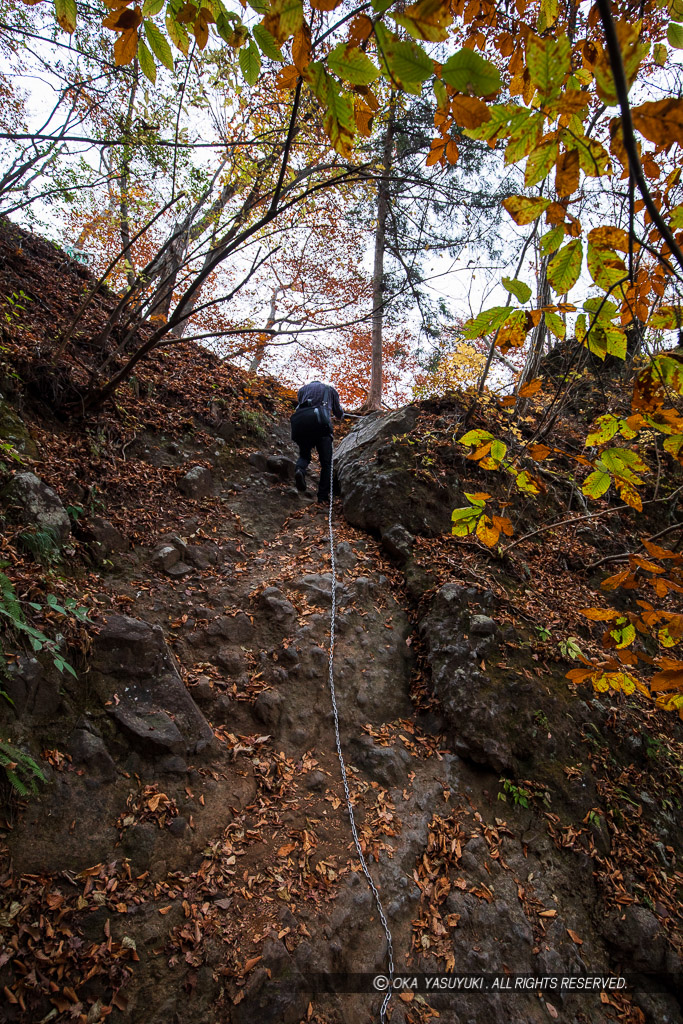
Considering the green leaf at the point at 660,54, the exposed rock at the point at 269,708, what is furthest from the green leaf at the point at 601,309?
the exposed rock at the point at 269,708

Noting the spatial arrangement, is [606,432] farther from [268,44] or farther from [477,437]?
[268,44]

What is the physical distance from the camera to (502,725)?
366cm

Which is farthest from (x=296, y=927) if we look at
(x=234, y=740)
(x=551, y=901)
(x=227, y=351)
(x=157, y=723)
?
(x=227, y=351)

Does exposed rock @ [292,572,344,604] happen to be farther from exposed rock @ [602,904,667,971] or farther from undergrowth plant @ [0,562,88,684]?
exposed rock @ [602,904,667,971]

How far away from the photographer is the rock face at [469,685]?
11.8 feet

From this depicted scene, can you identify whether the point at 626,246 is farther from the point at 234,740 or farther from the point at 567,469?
the point at 567,469

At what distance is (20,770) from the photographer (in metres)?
2.30

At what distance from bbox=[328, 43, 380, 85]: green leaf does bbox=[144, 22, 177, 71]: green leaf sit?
25.4 inches

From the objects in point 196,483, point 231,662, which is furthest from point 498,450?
point 196,483

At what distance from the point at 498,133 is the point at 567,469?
7.20m

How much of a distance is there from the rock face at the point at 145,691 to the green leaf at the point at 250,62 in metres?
3.26

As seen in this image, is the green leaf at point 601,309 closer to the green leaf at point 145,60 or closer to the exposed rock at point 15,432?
the green leaf at point 145,60

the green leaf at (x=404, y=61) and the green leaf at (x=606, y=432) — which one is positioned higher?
the green leaf at (x=404, y=61)

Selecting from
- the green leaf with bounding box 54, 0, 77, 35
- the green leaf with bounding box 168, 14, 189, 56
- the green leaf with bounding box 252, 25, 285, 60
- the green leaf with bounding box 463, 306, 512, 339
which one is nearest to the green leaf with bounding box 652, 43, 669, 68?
the green leaf with bounding box 463, 306, 512, 339
